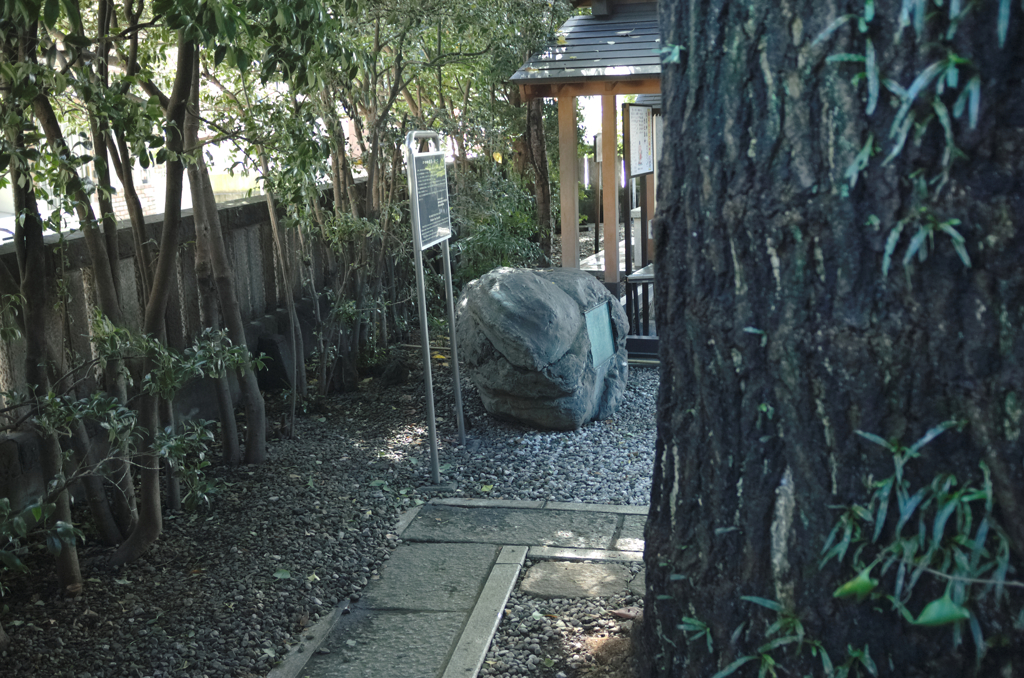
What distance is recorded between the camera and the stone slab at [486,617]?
3.03 m

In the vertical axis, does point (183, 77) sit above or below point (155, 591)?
above

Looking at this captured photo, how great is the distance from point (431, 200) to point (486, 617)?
9.33 ft

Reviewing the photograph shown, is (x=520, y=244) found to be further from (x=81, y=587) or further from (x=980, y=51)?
(x=980, y=51)

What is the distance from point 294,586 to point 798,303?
2.93 m

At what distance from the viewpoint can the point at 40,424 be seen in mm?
3291

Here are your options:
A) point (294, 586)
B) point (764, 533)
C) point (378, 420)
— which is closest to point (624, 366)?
point (378, 420)

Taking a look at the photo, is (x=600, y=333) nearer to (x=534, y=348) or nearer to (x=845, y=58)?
(x=534, y=348)

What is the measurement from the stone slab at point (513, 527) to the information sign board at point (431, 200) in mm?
1549

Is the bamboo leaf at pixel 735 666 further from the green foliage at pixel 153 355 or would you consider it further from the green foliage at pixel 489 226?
the green foliage at pixel 489 226

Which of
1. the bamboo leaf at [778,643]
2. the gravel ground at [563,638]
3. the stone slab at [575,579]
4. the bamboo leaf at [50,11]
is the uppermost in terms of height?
the bamboo leaf at [50,11]

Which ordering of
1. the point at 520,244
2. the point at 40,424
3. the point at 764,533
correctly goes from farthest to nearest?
the point at 520,244 < the point at 40,424 < the point at 764,533

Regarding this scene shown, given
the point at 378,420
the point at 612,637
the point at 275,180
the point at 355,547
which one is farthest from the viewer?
the point at 378,420

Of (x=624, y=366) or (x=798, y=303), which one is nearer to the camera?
(x=798, y=303)

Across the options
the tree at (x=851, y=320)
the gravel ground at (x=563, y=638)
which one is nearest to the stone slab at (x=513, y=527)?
the gravel ground at (x=563, y=638)
